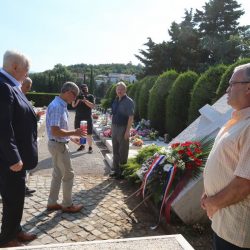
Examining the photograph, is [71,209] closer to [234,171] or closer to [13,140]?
[13,140]

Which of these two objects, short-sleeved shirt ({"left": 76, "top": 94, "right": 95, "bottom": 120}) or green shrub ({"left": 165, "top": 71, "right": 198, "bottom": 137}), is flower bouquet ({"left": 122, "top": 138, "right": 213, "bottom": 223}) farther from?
green shrub ({"left": 165, "top": 71, "right": 198, "bottom": 137})

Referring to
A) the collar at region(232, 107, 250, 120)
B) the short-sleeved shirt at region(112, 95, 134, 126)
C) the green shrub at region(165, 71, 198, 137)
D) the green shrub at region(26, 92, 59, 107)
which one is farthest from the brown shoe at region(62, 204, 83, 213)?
the green shrub at region(26, 92, 59, 107)

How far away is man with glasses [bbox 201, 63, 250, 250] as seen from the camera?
1977 millimetres

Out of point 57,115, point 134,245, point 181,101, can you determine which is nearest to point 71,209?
point 57,115

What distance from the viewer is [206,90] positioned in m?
9.02

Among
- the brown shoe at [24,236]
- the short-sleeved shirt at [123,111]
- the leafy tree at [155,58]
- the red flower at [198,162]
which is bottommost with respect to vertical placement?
the brown shoe at [24,236]

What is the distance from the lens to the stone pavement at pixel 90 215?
13.5 feet

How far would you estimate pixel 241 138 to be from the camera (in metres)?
1.99

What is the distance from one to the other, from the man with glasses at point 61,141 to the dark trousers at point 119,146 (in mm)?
1862

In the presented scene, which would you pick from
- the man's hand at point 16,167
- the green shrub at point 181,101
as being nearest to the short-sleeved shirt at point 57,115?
the man's hand at point 16,167

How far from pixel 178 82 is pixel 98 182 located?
18.0ft

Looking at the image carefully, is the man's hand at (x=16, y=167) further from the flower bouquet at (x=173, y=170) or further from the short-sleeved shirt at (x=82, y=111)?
the short-sleeved shirt at (x=82, y=111)

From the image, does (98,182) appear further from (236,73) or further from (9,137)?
(236,73)

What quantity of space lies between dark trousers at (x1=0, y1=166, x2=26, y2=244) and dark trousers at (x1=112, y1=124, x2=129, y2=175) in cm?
306
